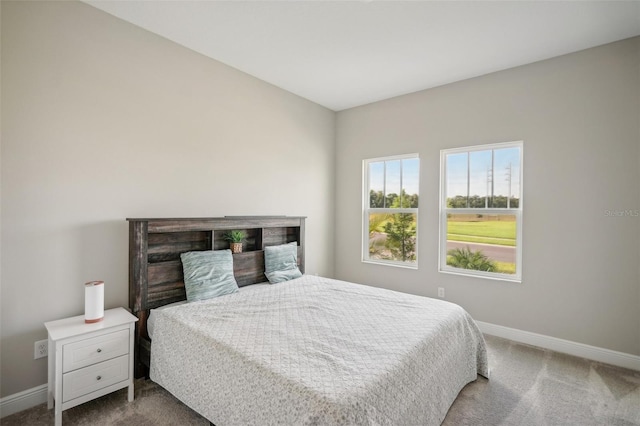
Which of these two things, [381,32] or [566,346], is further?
[566,346]

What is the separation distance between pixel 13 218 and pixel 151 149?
1.02 meters

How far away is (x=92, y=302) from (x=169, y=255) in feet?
2.33

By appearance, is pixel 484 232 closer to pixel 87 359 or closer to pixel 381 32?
pixel 381 32

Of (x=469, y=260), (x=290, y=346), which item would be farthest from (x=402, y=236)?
(x=290, y=346)

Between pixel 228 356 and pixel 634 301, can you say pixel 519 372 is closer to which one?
pixel 634 301

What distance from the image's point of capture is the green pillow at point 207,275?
8.23 ft

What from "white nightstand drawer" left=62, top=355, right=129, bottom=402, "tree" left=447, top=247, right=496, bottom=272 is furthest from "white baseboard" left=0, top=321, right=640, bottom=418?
"tree" left=447, top=247, right=496, bottom=272

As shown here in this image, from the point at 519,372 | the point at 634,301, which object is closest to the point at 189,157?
the point at 519,372

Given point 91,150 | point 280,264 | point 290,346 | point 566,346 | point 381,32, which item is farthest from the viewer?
point 280,264

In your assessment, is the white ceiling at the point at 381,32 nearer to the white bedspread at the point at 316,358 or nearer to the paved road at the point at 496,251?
the paved road at the point at 496,251

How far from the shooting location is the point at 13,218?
1.95 meters

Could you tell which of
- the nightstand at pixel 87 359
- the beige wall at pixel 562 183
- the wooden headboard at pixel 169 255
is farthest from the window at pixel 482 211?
the nightstand at pixel 87 359

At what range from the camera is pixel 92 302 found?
201 cm

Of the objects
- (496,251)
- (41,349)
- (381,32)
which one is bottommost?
(41,349)
